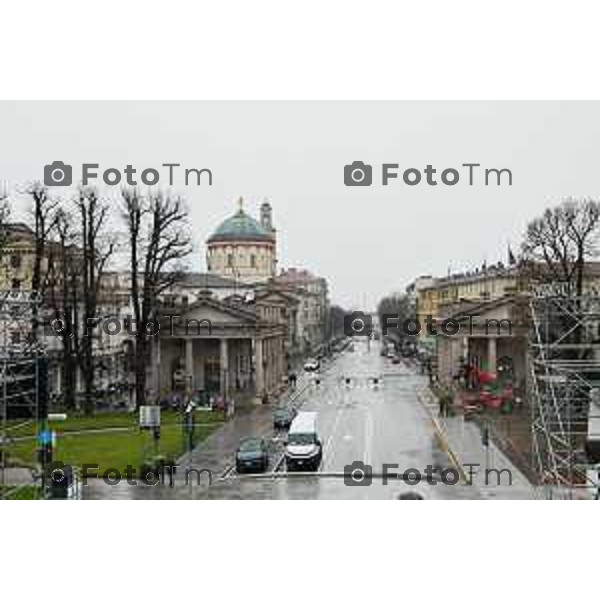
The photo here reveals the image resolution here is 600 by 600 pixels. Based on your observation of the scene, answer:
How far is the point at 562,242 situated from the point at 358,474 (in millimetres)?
13593

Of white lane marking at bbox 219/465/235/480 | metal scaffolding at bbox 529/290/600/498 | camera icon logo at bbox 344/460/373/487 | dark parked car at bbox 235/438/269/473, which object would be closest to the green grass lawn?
white lane marking at bbox 219/465/235/480

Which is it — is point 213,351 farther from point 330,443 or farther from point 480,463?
point 480,463

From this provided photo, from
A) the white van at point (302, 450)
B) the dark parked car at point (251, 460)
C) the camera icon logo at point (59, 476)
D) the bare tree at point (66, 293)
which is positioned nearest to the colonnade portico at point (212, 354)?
the bare tree at point (66, 293)

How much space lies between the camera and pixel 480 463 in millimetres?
18031

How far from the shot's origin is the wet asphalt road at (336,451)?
1499cm

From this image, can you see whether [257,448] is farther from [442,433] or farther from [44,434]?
[442,433]

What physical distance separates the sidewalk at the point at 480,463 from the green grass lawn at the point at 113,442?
230 inches

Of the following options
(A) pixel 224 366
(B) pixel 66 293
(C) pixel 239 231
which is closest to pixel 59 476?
(B) pixel 66 293

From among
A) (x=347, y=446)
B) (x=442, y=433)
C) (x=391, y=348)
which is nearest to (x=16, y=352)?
(x=347, y=446)

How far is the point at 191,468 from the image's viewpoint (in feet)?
58.2

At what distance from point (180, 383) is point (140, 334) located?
485 cm

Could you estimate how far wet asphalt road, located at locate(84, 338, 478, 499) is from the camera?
15.0m

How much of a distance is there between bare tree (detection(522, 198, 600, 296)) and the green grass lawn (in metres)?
10.5

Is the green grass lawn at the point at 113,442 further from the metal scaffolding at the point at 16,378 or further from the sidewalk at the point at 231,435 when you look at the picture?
the metal scaffolding at the point at 16,378
